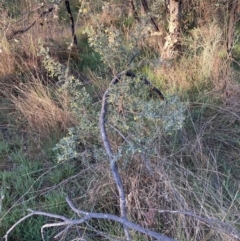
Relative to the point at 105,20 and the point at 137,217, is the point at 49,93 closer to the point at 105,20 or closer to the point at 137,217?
the point at 137,217

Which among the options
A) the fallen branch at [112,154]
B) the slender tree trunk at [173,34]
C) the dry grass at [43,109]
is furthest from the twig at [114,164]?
the slender tree trunk at [173,34]

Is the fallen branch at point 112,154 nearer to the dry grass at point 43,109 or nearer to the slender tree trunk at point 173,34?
the dry grass at point 43,109

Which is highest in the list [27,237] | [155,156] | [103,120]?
[103,120]

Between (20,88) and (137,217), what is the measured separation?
180 centimetres

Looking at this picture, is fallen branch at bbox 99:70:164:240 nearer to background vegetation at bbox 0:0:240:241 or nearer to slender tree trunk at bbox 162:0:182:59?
background vegetation at bbox 0:0:240:241

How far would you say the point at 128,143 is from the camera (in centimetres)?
237

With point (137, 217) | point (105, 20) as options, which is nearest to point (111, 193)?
point (137, 217)

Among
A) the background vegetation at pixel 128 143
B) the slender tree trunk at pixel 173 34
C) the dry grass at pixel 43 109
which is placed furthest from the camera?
the slender tree trunk at pixel 173 34

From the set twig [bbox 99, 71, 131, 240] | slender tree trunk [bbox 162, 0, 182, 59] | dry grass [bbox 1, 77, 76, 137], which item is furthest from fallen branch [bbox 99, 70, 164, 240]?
slender tree trunk [bbox 162, 0, 182, 59]

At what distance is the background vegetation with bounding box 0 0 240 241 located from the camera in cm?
232

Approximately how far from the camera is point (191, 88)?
3592 millimetres

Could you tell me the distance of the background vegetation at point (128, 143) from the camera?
7.61ft

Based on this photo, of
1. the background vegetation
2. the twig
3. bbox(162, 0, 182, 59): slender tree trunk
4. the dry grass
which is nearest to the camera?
the twig

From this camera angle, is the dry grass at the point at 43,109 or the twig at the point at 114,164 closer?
the twig at the point at 114,164
